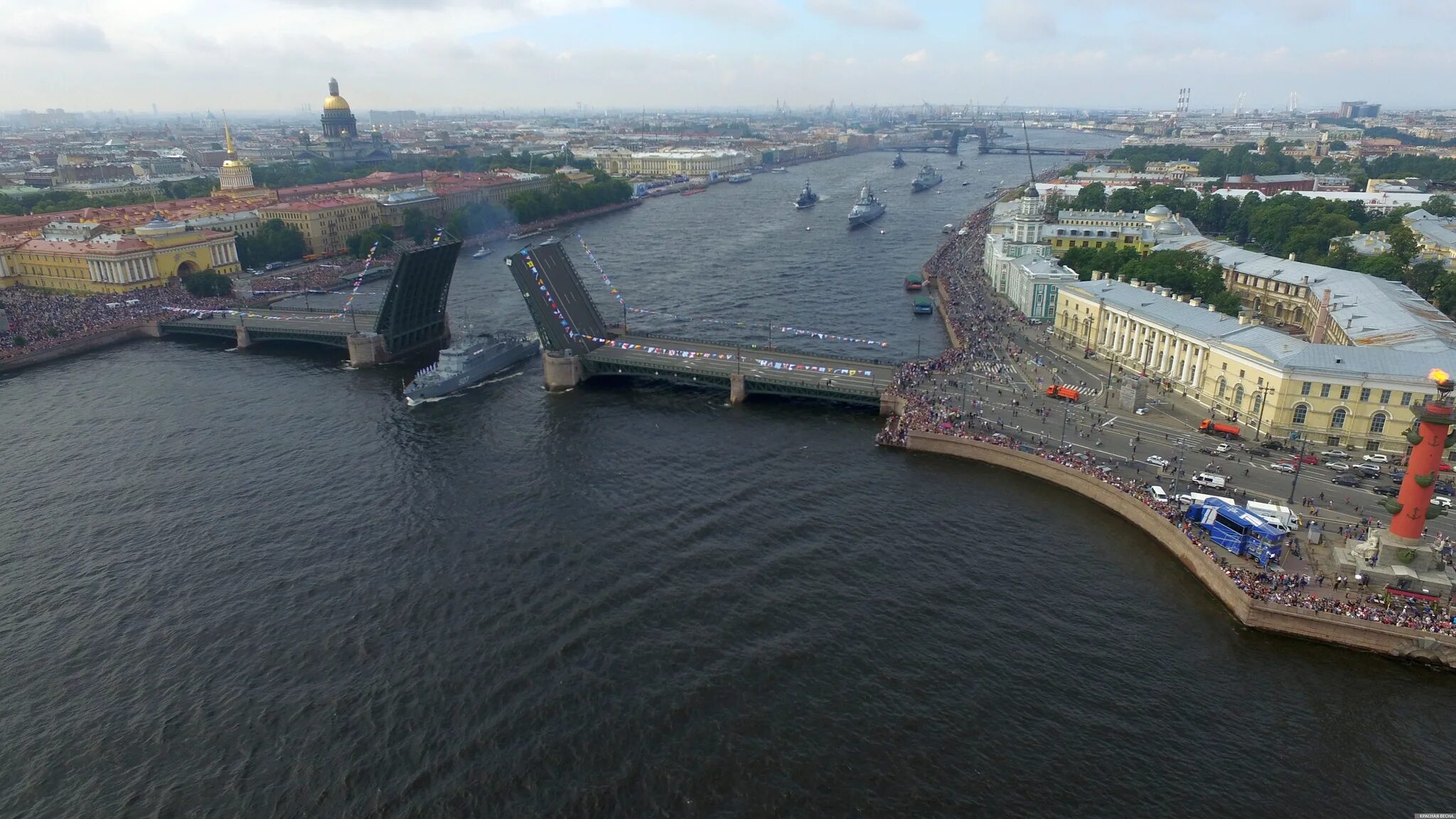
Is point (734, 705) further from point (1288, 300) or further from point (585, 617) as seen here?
point (1288, 300)

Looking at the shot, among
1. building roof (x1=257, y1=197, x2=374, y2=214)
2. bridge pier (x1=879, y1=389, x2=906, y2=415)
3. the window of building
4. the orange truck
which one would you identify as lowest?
bridge pier (x1=879, y1=389, x2=906, y2=415)

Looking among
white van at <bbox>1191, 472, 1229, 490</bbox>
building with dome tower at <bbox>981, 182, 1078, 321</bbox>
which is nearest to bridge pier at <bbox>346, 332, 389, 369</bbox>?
building with dome tower at <bbox>981, 182, 1078, 321</bbox>

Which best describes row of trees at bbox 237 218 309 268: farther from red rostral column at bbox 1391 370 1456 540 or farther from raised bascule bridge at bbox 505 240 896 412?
red rostral column at bbox 1391 370 1456 540

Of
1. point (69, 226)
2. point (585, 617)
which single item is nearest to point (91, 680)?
point (585, 617)

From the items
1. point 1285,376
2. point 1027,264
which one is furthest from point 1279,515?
Answer: point 1027,264

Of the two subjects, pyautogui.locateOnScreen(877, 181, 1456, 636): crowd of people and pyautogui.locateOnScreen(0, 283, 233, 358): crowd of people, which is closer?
pyautogui.locateOnScreen(877, 181, 1456, 636): crowd of people

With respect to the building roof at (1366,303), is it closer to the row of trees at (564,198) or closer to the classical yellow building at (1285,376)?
the classical yellow building at (1285,376)
